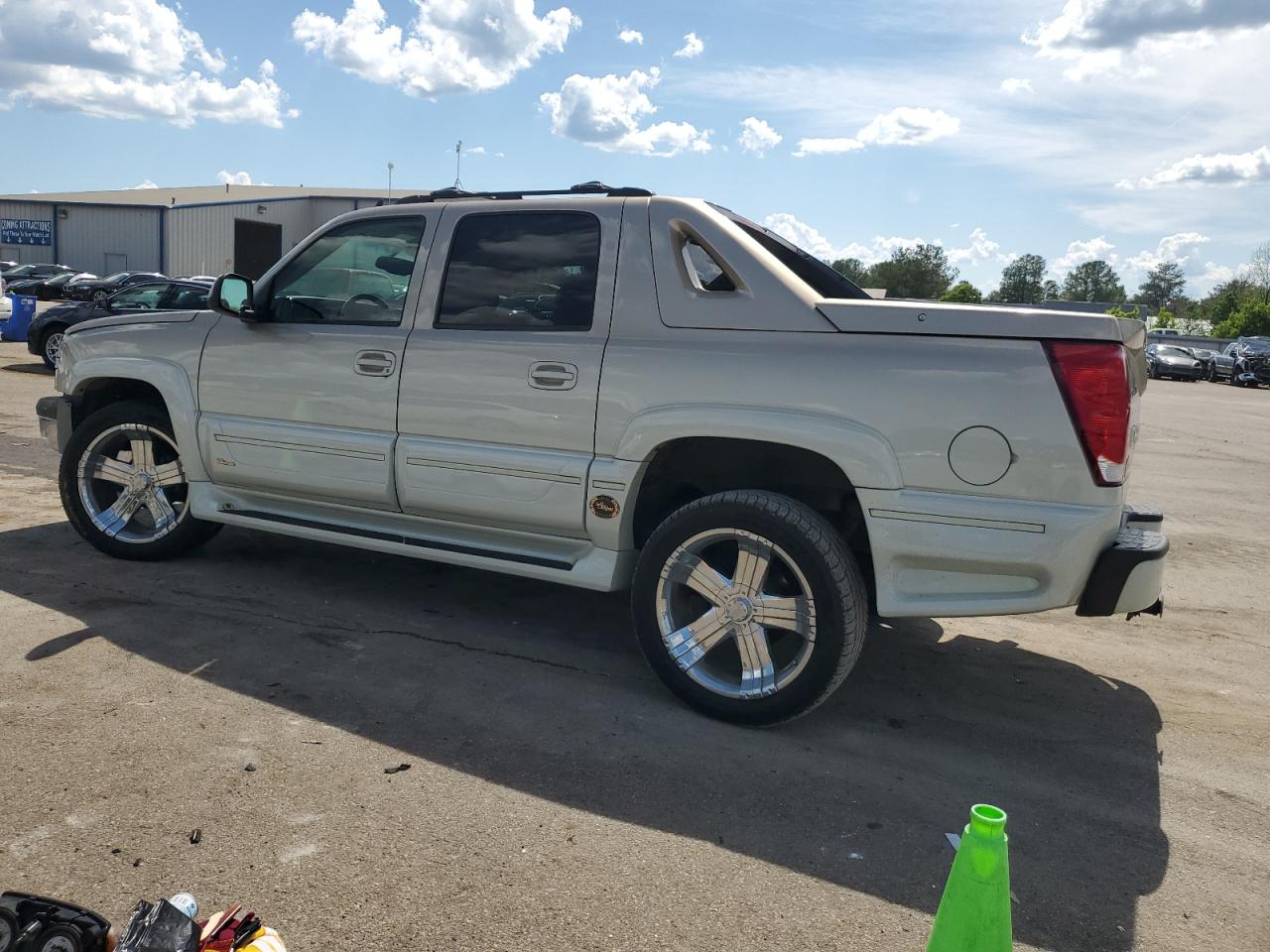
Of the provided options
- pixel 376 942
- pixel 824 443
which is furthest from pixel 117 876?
pixel 824 443

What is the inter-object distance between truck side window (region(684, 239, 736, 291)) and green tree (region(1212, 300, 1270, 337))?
66420 mm

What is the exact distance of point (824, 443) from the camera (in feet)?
12.2

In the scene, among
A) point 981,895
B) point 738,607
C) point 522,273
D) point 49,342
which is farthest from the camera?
point 49,342

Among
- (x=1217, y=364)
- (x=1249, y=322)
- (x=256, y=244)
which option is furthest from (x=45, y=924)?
(x=1249, y=322)

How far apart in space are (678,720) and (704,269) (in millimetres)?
1823

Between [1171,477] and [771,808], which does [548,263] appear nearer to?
[771,808]

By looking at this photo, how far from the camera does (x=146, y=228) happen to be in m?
55.5

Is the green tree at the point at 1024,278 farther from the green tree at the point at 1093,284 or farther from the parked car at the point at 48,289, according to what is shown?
the parked car at the point at 48,289

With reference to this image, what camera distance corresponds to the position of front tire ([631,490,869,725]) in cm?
372

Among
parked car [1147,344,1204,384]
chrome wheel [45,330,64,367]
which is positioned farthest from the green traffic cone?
parked car [1147,344,1204,384]

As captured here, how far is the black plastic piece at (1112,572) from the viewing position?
3.51 m

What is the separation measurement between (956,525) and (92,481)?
15.1ft

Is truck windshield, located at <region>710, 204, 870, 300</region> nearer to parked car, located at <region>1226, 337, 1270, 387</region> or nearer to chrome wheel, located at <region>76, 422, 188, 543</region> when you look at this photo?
chrome wheel, located at <region>76, 422, 188, 543</region>

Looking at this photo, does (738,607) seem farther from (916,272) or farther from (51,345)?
(916,272)
